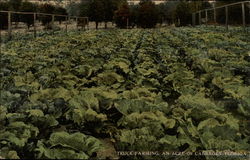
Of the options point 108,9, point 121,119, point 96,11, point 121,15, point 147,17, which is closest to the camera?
point 121,119

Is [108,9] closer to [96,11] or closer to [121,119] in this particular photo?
[96,11]

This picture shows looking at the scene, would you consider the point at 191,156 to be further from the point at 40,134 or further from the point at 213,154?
the point at 40,134

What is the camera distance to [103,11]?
75188 mm

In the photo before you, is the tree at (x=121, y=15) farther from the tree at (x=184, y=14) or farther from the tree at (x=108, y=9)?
the tree at (x=184, y=14)

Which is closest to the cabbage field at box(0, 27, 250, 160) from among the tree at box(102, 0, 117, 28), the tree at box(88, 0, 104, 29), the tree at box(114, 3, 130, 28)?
the tree at box(114, 3, 130, 28)

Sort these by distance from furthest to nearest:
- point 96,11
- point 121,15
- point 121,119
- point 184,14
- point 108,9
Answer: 1. point 108,9
2. point 96,11
3. point 184,14
4. point 121,15
5. point 121,119

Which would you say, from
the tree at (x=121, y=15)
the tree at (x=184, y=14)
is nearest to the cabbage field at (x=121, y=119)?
the tree at (x=121, y=15)

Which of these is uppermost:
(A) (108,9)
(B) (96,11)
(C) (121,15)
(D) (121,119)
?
(A) (108,9)

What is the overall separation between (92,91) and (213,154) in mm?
2383

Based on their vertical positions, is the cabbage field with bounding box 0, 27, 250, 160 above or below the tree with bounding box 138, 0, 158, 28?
below

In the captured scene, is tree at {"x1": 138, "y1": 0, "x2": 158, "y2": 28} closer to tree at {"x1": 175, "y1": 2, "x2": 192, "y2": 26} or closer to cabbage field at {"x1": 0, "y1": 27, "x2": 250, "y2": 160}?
tree at {"x1": 175, "y1": 2, "x2": 192, "y2": 26}

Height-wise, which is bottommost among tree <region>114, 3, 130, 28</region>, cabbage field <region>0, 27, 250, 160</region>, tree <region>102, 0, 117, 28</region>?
cabbage field <region>0, 27, 250, 160</region>

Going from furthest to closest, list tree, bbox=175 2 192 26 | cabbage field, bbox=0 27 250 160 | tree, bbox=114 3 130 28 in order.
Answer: tree, bbox=114 3 130 28 → tree, bbox=175 2 192 26 → cabbage field, bbox=0 27 250 160

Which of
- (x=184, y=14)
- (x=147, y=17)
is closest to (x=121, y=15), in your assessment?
(x=147, y=17)
